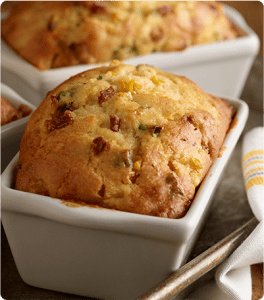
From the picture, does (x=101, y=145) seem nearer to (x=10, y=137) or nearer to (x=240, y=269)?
(x=10, y=137)

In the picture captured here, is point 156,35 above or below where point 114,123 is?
below

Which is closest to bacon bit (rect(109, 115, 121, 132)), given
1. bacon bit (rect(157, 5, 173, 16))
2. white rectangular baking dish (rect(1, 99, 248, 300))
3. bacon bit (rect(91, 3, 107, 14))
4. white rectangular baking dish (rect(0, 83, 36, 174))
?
white rectangular baking dish (rect(1, 99, 248, 300))

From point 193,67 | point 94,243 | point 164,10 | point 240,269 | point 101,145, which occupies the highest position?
point 101,145

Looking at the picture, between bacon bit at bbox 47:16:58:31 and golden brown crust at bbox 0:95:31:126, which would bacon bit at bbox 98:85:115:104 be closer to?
golden brown crust at bbox 0:95:31:126

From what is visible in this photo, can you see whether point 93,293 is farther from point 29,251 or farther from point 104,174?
point 104,174

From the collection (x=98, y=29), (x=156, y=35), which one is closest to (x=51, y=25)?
(x=98, y=29)

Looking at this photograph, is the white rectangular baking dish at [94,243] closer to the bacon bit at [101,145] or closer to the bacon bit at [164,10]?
the bacon bit at [101,145]

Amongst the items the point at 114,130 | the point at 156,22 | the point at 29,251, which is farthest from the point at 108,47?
the point at 29,251
